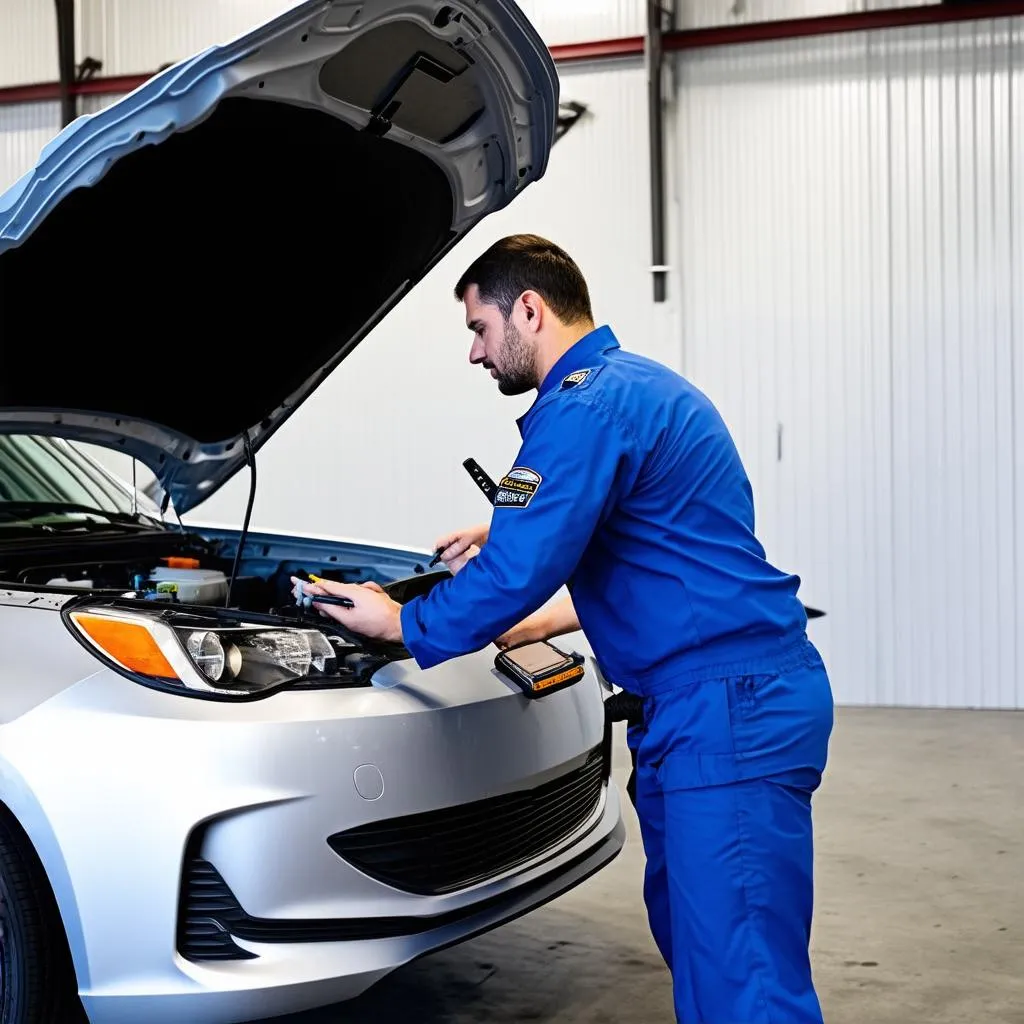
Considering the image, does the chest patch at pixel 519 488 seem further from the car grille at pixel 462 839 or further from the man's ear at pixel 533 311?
the car grille at pixel 462 839

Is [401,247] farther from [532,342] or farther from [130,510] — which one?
[130,510]

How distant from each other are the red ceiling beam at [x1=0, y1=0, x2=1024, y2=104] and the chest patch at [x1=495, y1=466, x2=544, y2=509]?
499cm

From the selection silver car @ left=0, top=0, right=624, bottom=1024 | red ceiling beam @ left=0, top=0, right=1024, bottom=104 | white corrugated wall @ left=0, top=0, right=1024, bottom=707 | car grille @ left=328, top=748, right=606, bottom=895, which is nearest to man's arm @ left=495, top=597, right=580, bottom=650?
silver car @ left=0, top=0, right=624, bottom=1024

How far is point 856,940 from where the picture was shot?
2947mm

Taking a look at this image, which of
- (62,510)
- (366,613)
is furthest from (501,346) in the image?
(62,510)

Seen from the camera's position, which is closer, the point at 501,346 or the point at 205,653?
the point at 205,653

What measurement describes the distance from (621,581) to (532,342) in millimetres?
412

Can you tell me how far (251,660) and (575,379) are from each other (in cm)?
68

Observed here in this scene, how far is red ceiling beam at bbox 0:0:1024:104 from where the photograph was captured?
5.92 metres

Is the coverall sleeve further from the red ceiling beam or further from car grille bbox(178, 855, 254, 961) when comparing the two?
the red ceiling beam

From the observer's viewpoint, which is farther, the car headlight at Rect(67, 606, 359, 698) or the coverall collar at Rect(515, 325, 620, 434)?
the coverall collar at Rect(515, 325, 620, 434)

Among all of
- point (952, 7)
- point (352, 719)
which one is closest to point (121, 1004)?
point (352, 719)

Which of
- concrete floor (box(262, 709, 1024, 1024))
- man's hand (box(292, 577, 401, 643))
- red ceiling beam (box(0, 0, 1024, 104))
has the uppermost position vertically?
red ceiling beam (box(0, 0, 1024, 104))

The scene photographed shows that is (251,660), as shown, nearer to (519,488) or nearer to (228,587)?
(519,488)
